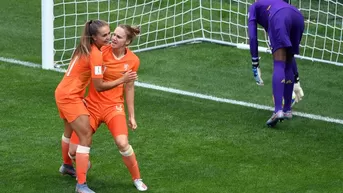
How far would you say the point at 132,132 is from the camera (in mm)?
9680

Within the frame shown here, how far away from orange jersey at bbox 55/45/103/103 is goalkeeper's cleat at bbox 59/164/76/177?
0.78 m

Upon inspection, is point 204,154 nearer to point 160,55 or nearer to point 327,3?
point 160,55

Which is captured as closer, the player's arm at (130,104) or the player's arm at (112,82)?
the player's arm at (112,82)

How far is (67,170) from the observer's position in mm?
8133

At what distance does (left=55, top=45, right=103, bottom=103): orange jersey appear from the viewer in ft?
24.6

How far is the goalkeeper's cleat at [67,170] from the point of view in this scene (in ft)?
26.7

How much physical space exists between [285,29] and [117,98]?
275 centimetres

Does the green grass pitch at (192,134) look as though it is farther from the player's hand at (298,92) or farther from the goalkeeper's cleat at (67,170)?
the player's hand at (298,92)

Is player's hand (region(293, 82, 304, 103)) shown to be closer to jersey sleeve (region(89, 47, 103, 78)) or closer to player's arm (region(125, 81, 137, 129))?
player's arm (region(125, 81, 137, 129))

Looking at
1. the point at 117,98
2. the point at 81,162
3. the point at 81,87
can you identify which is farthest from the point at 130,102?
the point at 81,162

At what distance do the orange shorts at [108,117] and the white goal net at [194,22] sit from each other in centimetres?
545

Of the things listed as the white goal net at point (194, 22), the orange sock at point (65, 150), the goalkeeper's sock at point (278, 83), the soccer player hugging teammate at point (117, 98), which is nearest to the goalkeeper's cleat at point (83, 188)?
the soccer player hugging teammate at point (117, 98)

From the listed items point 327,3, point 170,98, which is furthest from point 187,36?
point 170,98

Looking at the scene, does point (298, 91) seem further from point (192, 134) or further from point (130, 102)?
point (130, 102)
